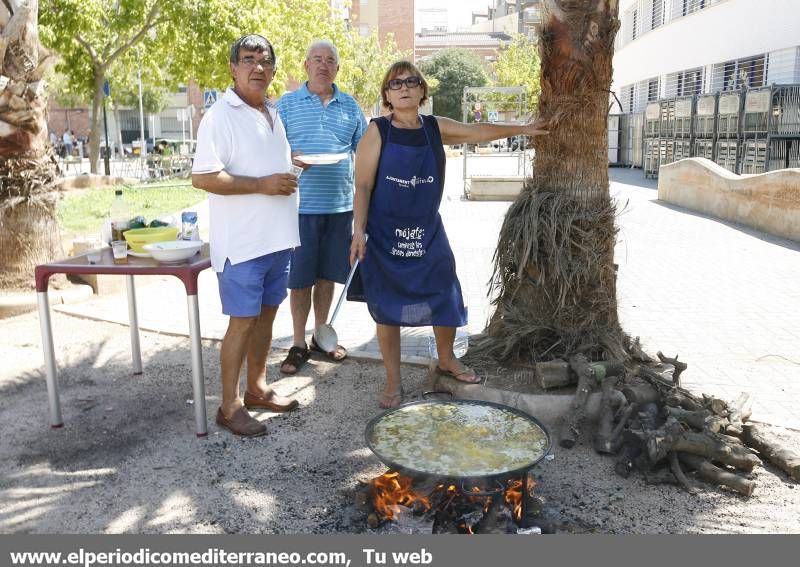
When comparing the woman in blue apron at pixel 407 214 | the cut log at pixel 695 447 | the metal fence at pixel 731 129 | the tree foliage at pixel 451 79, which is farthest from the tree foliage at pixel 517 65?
the cut log at pixel 695 447

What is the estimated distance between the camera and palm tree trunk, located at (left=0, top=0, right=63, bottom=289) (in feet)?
22.4

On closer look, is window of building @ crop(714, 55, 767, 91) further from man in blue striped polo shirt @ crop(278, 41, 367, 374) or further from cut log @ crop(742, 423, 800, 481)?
cut log @ crop(742, 423, 800, 481)

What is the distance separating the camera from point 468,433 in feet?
11.5

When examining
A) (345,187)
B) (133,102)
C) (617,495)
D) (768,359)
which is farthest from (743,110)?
(133,102)

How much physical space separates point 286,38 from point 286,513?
85.2 feet

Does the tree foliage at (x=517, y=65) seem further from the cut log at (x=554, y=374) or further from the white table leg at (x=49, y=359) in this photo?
the white table leg at (x=49, y=359)

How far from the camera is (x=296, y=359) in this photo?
5426 mm

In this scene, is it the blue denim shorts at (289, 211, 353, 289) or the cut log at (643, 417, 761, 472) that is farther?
the blue denim shorts at (289, 211, 353, 289)

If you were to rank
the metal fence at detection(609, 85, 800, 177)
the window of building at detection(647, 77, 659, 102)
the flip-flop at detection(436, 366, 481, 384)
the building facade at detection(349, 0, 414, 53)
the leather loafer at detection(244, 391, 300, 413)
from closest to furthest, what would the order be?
the flip-flop at detection(436, 366, 481, 384)
the leather loafer at detection(244, 391, 300, 413)
the metal fence at detection(609, 85, 800, 177)
the window of building at detection(647, 77, 659, 102)
the building facade at detection(349, 0, 414, 53)

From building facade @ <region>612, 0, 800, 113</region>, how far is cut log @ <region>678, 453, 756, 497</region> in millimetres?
16650

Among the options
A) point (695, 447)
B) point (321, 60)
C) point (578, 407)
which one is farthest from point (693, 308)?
point (321, 60)

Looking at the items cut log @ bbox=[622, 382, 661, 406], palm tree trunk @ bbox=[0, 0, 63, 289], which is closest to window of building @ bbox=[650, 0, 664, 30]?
palm tree trunk @ bbox=[0, 0, 63, 289]

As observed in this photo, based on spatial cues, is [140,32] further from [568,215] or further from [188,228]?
[568,215]

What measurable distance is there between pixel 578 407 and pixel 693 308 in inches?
138
